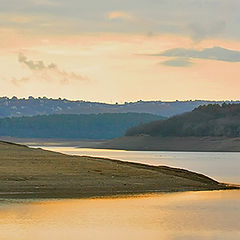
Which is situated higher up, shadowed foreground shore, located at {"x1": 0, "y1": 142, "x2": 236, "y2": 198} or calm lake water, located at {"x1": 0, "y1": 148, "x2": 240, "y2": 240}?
shadowed foreground shore, located at {"x1": 0, "y1": 142, "x2": 236, "y2": 198}

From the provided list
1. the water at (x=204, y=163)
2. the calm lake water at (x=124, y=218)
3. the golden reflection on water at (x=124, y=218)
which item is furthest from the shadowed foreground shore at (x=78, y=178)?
the water at (x=204, y=163)

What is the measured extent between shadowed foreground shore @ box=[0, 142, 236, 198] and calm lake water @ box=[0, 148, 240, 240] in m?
3.26

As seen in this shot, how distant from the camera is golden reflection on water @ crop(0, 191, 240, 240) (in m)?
32.3

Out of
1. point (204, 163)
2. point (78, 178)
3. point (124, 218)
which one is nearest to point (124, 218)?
point (124, 218)

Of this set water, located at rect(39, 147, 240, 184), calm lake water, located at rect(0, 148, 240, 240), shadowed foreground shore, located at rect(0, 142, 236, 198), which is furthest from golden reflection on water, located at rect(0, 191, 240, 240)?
water, located at rect(39, 147, 240, 184)

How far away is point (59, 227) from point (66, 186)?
1518cm

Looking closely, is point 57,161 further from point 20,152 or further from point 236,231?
point 236,231

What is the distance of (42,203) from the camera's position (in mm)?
41969

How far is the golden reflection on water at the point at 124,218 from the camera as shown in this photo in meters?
32.3

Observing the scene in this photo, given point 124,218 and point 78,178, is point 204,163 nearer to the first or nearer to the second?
point 78,178

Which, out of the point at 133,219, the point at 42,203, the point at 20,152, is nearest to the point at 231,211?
the point at 133,219

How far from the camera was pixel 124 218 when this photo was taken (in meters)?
37.0

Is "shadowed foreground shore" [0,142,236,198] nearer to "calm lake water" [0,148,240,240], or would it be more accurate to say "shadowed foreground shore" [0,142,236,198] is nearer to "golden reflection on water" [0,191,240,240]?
"calm lake water" [0,148,240,240]


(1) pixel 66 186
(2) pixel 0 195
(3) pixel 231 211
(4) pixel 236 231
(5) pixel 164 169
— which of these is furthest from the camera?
(5) pixel 164 169
